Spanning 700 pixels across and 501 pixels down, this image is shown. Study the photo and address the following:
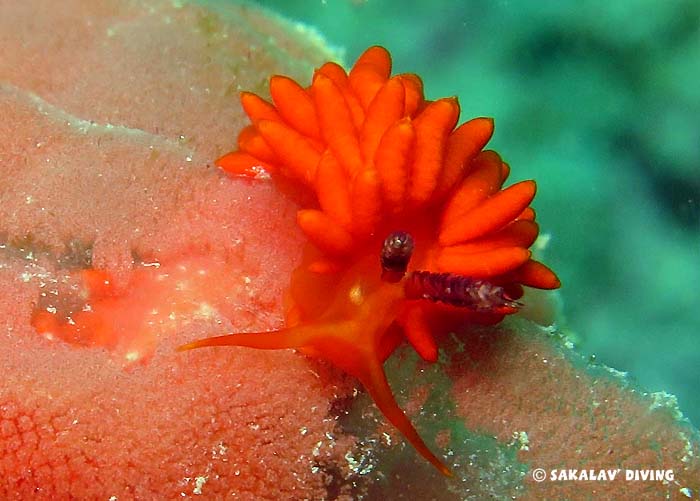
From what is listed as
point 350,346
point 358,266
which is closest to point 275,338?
point 350,346

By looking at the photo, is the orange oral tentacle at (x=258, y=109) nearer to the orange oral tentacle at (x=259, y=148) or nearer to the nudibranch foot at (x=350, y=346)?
the orange oral tentacle at (x=259, y=148)

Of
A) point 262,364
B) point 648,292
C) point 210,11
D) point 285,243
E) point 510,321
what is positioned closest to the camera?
point 262,364

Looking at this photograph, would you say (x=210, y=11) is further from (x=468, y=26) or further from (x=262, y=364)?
(x=262, y=364)

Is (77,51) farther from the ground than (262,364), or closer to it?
farther from the ground

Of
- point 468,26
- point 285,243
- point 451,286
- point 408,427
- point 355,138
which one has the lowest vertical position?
point 408,427

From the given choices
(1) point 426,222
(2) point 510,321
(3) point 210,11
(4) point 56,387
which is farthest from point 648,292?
(3) point 210,11

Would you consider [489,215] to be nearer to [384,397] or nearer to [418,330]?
[418,330]

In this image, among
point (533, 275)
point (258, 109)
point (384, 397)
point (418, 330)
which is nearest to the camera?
point (384, 397)

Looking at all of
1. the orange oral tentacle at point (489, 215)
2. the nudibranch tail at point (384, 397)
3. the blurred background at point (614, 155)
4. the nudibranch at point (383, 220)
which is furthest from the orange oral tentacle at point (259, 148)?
the blurred background at point (614, 155)
